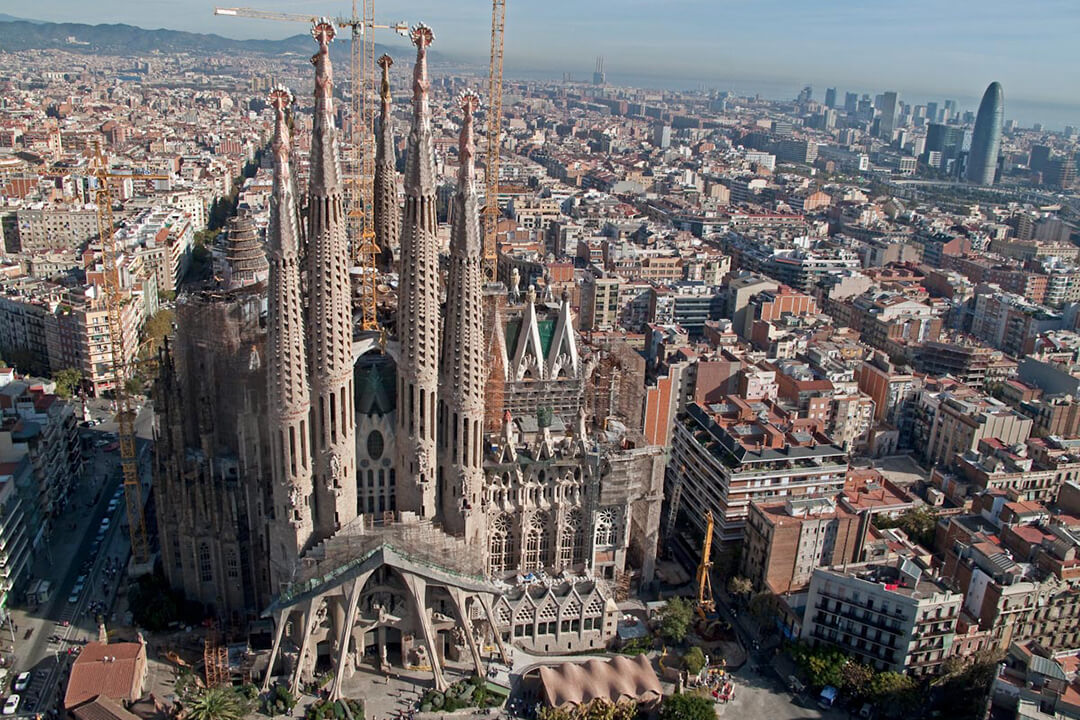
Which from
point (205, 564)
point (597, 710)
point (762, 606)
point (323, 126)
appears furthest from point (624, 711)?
point (323, 126)

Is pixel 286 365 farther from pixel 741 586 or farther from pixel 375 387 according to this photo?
pixel 741 586

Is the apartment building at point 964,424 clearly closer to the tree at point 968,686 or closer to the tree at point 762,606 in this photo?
the tree at point 968,686

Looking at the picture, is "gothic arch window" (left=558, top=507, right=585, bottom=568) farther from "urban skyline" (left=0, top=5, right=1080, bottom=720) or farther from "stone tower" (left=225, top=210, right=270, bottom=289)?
"stone tower" (left=225, top=210, right=270, bottom=289)

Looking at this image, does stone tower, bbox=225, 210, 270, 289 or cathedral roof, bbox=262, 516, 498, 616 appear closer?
cathedral roof, bbox=262, 516, 498, 616

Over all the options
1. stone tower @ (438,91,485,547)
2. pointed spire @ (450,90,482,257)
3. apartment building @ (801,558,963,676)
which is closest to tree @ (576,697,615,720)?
stone tower @ (438,91,485,547)

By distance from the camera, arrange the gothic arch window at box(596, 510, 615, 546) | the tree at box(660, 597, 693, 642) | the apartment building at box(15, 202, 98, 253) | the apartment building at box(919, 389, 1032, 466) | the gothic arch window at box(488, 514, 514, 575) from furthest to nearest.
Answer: the apartment building at box(15, 202, 98, 253) → the apartment building at box(919, 389, 1032, 466) → the gothic arch window at box(596, 510, 615, 546) → the gothic arch window at box(488, 514, 514, 575) → the tree at box(660, 597, 693, 642)

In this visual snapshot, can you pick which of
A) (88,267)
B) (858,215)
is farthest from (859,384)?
(858,215)

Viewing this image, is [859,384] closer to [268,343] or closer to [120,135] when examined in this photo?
[268,343]
